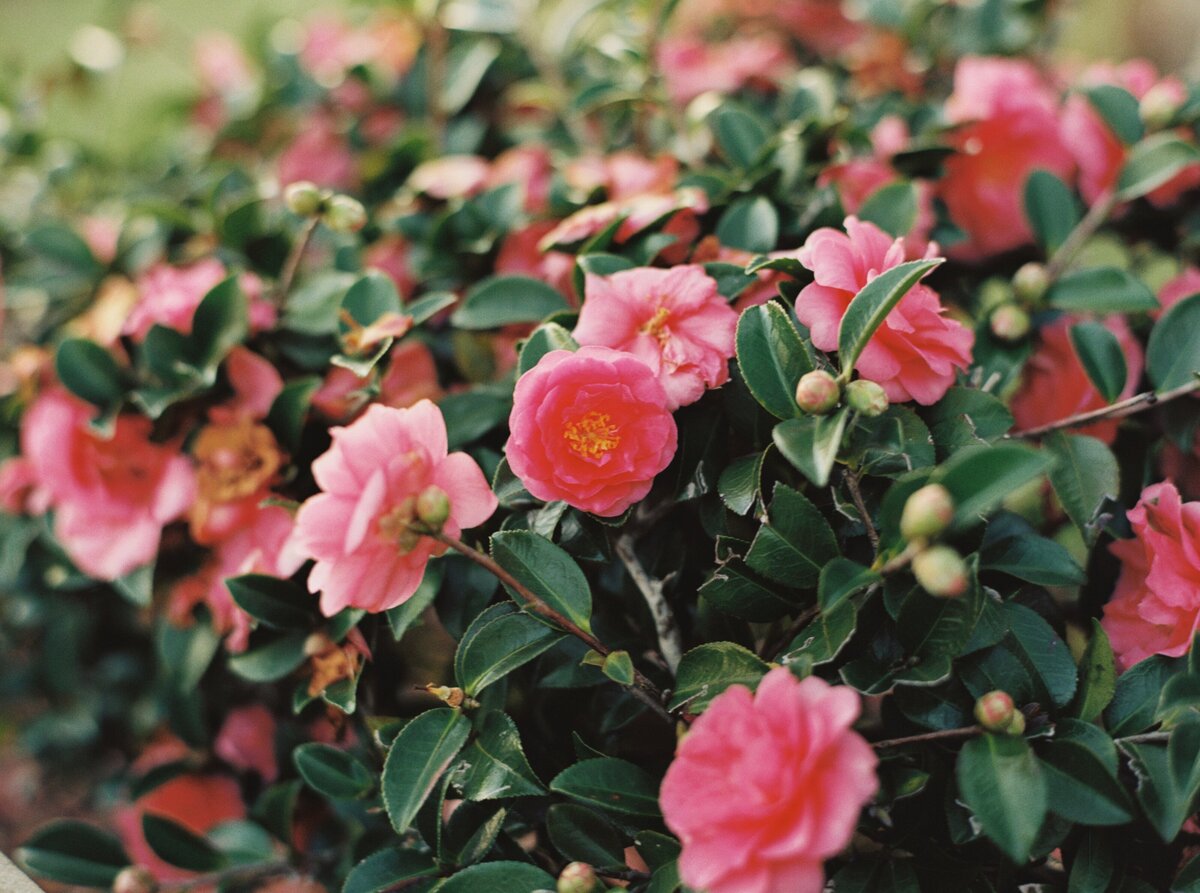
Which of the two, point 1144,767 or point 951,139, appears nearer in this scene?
point 1144,767

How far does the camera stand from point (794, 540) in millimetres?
631

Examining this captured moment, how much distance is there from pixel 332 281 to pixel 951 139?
0.66m

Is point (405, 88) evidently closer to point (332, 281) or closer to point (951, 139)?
point (332, 281)

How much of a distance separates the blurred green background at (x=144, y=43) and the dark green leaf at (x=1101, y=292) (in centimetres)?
63

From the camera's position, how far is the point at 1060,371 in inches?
34.3

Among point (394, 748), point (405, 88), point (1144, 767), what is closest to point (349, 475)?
point (394, 748)

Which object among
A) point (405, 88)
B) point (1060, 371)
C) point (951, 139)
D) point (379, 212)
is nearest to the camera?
point (1060, 371)

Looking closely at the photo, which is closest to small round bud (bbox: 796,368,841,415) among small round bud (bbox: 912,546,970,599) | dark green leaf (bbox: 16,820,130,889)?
small round bud (bbox: 912,546,970,599)

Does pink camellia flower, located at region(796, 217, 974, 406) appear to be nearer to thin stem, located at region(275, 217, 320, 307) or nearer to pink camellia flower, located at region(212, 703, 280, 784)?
thin stem, located at region(275, 217, 320, 307)

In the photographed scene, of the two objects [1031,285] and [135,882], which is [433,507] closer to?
[135,882]

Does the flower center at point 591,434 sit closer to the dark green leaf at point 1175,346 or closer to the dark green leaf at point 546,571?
Answer: the dark green leaf at point 546,571

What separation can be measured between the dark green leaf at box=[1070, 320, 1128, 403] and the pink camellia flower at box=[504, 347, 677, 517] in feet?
1.25

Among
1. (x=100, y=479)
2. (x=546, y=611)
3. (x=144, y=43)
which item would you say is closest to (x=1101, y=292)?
(x=546, y=611)

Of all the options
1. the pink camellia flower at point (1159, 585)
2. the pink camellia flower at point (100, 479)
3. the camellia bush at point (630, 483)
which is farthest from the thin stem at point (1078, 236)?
the pink camellia flower at point (100, 479)
